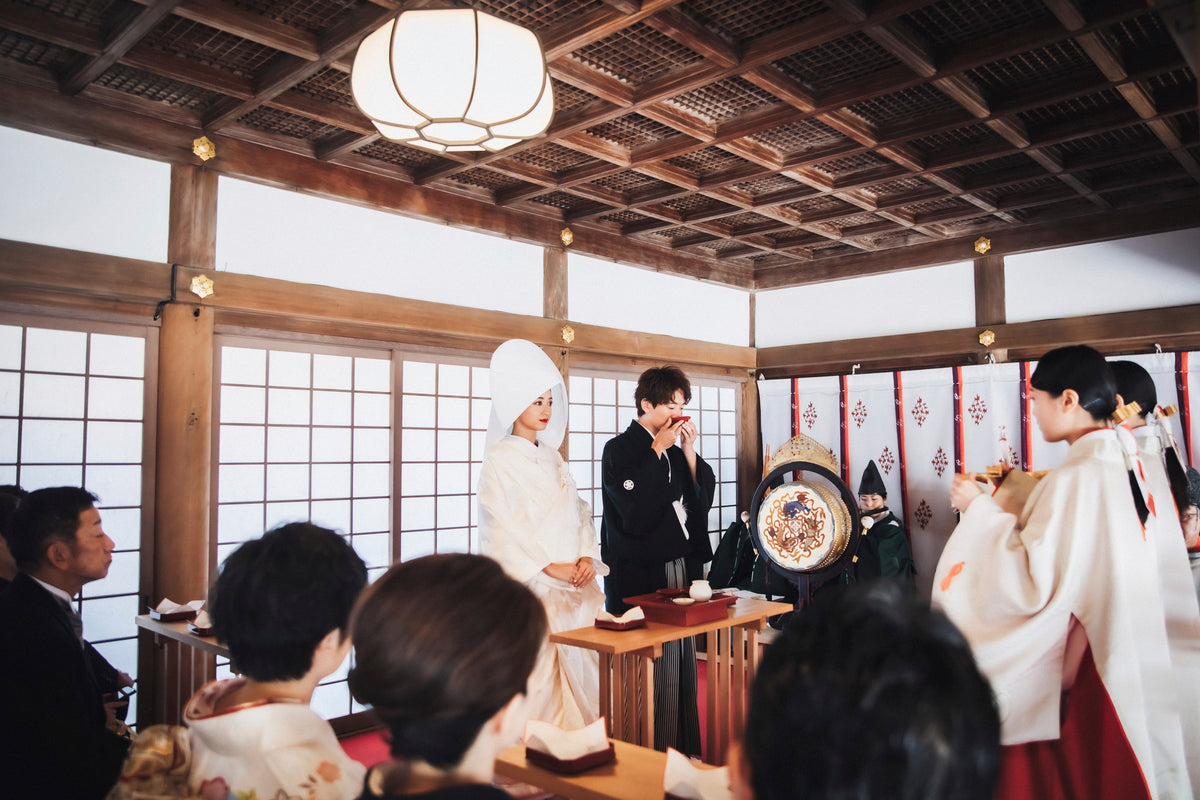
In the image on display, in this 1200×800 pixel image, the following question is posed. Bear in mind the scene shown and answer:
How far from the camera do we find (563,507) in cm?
381

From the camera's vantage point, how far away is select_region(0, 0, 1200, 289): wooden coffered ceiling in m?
3.16

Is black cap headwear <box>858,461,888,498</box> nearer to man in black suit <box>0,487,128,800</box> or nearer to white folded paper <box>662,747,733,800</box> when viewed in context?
white folded paper <box>662,747,733,800</box>

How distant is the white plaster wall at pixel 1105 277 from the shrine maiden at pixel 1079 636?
3.53 meters

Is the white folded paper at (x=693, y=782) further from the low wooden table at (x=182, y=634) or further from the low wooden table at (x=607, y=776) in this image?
the low wooden table at (x=182, y=634)

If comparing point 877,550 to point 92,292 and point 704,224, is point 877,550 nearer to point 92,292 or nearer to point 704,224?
point 704,224

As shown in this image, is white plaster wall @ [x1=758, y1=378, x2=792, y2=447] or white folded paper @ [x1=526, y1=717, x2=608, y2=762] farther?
white plaster wall @ [x1=758, y1=378, x2=792, y2=447]

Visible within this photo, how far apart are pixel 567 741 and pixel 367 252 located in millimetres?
3396

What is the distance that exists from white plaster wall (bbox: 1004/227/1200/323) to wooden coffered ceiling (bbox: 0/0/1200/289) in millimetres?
116

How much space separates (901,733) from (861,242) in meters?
6.15

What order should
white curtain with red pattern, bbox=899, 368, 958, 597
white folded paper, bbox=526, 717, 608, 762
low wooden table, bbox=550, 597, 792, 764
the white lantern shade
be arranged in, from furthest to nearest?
white curtain with red pattern, bbox=899, 368, 958, 597
low wooden table, bbox=550, 597, 792, 764
the white lantern shade
white folded paper, bbox=526, 717, 608, 762

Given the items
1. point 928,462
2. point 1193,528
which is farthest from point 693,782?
point 928,462

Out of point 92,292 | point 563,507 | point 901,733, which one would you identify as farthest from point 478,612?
point 92,292

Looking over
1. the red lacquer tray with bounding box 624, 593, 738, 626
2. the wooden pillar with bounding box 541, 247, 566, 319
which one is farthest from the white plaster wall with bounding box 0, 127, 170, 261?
the red lacquer tray with bounding box 624, 593, 738, 626

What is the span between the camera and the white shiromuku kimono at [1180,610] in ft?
9.07
